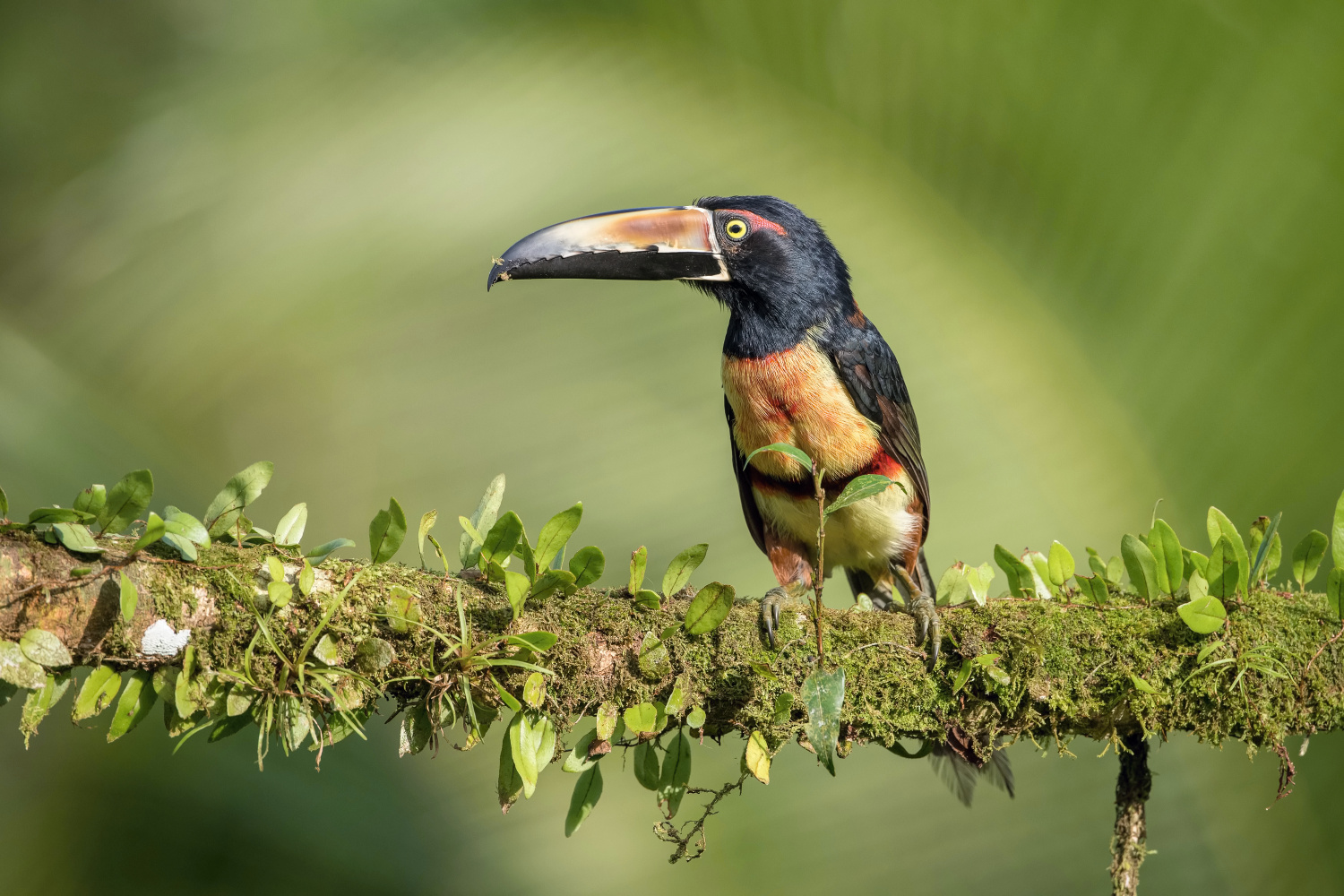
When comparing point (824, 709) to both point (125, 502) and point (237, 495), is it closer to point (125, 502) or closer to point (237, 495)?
point (237, 495)

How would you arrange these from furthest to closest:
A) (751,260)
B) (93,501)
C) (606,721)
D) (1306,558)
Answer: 1. (751,260)
2. (1306,558)
3. (606,721)
4. (93,501)

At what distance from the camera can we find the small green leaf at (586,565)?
171 centimetres

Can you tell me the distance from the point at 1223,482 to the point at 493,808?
2.44 metres

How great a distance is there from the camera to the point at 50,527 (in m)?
1.45

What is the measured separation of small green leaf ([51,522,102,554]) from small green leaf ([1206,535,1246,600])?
2208mm

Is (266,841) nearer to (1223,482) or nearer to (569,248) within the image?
(569,248)

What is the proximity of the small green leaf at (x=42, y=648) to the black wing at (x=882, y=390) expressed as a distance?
211 centimetres

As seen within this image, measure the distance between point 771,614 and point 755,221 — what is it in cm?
A: 144

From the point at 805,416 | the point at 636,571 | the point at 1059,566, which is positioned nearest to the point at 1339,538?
the point at 1059,566

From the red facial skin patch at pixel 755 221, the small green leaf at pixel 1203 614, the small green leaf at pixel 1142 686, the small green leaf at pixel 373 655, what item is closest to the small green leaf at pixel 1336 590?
the small green leaf at pixel 1203 614

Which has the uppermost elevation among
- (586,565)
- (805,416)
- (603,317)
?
(603,317)

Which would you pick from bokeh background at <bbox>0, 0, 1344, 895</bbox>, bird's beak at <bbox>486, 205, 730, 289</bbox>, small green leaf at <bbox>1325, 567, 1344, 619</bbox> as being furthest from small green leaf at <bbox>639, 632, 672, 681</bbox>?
small green leaf at <bbox>1325, 567, 1344, 619</bbox>

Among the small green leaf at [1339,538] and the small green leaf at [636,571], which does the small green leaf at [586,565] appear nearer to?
the small green leaf at [636,571]

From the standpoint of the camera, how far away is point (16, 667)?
1.38m
